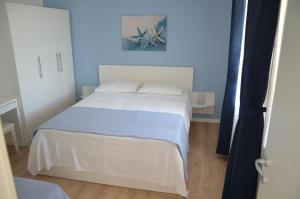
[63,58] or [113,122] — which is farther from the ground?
[63,58]

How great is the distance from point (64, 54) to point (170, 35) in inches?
68.5

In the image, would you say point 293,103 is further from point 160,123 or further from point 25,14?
point 25,14

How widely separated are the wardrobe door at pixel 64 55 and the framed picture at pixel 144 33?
37.0 inches

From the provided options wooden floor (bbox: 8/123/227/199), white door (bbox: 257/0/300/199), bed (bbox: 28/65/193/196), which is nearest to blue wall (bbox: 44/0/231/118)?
wooden floor (bbox: 8/123/227/199)

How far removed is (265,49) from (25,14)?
291cm

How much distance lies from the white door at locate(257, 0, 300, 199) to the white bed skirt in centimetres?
105

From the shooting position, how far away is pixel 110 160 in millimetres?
2244

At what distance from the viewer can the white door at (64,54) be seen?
11.7 ft

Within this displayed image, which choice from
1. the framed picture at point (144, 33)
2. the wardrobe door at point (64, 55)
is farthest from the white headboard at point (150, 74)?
the wardrobe door at point (64, 55)

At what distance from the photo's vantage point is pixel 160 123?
2461 mm

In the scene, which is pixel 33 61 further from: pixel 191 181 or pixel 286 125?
pixel 286 125

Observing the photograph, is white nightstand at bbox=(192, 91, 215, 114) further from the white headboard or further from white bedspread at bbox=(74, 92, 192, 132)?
white bedspread at bbox=(74, 92, 192, 132)

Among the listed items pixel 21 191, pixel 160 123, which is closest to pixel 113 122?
pixel 160 123

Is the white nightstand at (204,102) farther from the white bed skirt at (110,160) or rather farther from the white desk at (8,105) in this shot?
the white desk at (8,105)
